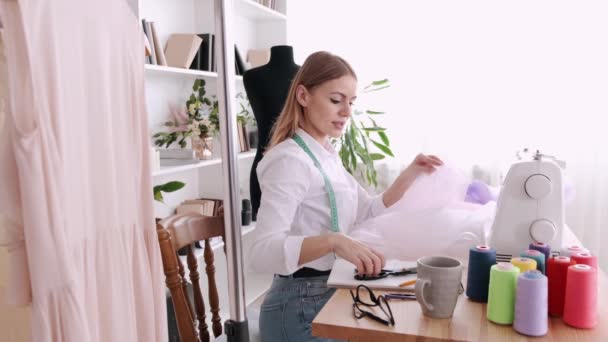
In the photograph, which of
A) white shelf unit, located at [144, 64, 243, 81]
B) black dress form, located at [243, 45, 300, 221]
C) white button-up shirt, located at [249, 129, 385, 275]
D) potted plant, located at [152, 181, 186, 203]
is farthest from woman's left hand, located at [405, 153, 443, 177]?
white shelf unit, located at [144, 64, 243, 81]

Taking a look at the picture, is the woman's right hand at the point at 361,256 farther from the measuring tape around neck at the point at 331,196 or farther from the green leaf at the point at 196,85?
the green leaf at the point at 196,85

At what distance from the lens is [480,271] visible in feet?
3.13

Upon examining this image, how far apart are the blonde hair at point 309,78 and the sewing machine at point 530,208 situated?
1.73ft

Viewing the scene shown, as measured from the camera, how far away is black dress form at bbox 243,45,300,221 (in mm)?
2070

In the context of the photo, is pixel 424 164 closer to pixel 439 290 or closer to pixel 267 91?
pixel 439 290

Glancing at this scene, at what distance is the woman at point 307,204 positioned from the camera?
111 cm

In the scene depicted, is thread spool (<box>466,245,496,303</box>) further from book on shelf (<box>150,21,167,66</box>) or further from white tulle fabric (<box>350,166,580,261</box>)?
book on shelf (<box>150,21,167,66</box>)

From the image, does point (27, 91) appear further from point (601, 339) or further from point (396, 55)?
point (396, 55)

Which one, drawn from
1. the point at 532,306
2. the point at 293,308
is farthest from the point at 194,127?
the point at 532,306

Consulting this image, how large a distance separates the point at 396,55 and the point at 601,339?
2346 millimetres

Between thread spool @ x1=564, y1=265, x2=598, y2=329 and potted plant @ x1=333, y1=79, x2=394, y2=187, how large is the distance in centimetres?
201

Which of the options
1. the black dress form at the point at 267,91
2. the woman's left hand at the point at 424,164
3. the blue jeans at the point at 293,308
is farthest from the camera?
the black dress form at the point at 267,91

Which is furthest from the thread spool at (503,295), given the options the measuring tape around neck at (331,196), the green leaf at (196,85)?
the green leaf at (196,85)

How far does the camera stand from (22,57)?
72 cm
